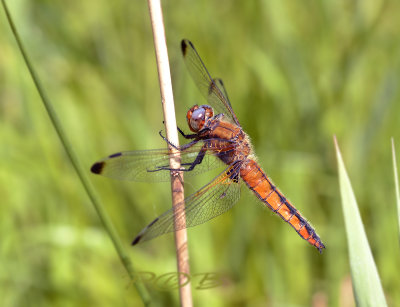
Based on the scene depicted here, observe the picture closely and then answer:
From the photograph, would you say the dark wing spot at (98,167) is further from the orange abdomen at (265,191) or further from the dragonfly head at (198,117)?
the orange abdomen at (265,191)

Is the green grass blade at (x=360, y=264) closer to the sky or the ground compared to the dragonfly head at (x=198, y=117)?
closer to the ground

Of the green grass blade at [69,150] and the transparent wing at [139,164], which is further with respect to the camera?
the transparent wing at [139,164]

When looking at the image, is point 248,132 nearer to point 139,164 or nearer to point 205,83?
point 205,83

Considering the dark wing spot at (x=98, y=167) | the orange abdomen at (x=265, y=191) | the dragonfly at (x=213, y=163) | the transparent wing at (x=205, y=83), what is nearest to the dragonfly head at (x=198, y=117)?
the dragonfly at (x=213, y=163)

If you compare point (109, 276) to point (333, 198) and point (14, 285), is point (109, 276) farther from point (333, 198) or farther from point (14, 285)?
point (333, 198)

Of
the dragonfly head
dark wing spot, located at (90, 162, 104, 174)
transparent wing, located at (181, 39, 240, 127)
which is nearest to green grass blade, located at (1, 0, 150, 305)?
dark wing spot, located at (90, 162, 104, 174)

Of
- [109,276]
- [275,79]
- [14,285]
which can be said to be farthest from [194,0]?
[14,285]

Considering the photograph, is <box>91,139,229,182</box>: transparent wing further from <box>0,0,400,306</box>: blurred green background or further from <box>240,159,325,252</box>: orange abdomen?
<box>0,0,400,306</box>: blurred green background

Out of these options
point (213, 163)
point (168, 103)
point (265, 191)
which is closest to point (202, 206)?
point (213, 163)

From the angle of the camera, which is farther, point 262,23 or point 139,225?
point 262,23
